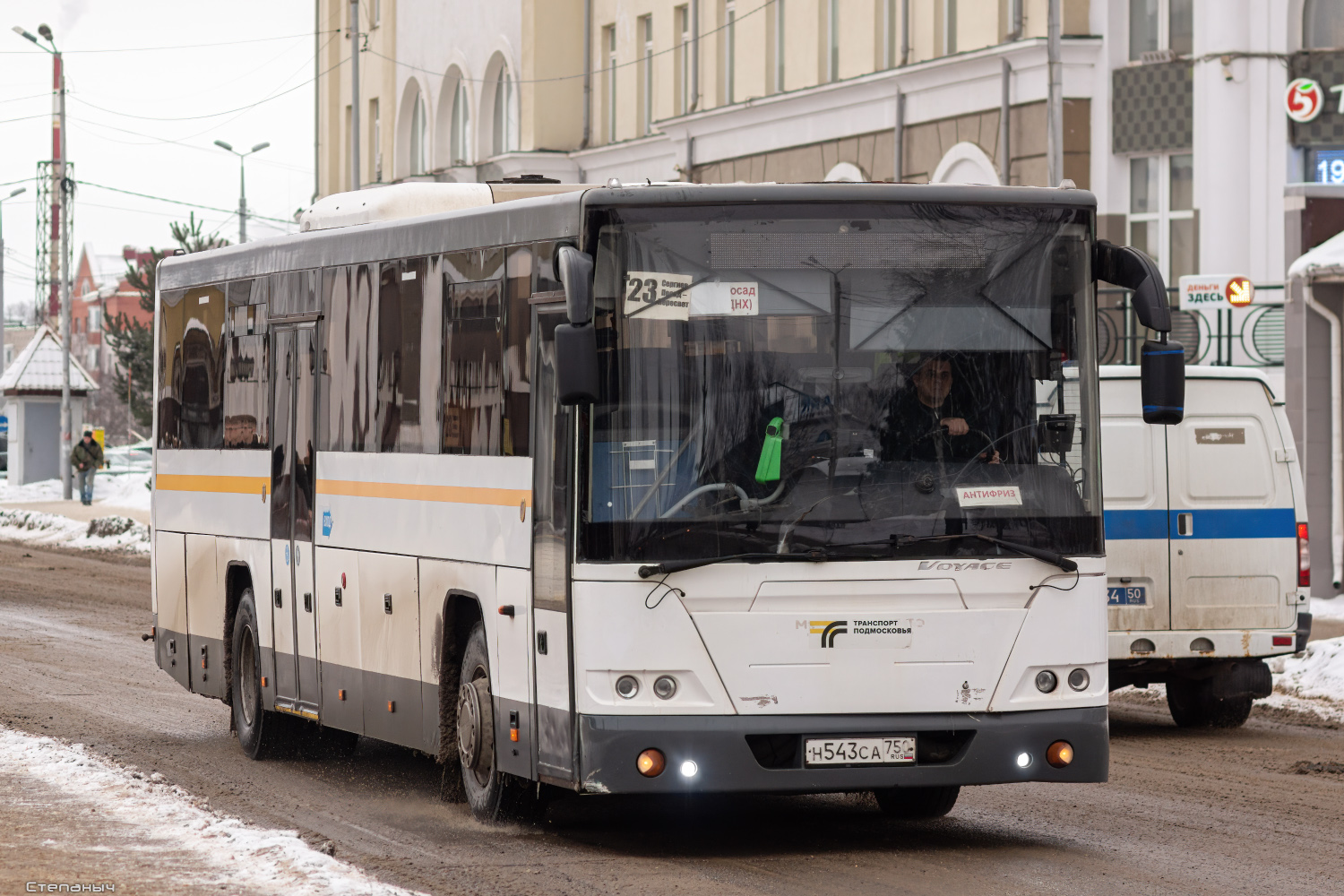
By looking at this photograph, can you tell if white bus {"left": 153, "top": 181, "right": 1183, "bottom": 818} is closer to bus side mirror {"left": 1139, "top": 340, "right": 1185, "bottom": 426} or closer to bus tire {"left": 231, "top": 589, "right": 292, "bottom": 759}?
bus side mirror {"left": 1139, "top": 340, "right": 1185, "bottom": 426}

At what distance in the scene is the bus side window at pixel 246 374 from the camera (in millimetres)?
13523

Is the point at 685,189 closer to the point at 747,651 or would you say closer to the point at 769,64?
the point at 747,651

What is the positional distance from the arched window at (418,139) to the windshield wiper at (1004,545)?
45812 millimetres

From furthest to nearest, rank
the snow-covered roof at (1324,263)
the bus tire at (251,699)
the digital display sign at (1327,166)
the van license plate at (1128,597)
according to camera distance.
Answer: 1. the digital display sign at (1327,166)
2. the snow-covered roof at (1324,263)
3. the van license plate at (1128,597)
4. the bus tire at (251,699)

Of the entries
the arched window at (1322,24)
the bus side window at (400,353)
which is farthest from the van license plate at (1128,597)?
the arched window at (1322,24)

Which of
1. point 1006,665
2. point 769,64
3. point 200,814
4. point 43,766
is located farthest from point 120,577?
point 1006,665

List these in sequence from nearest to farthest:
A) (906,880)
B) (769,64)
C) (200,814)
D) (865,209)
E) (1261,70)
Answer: (906,880) → (865,209) → (200,814) → (1261,70) → (769,64)

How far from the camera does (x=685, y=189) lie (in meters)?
Answer: 9.37

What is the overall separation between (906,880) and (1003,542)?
146cm

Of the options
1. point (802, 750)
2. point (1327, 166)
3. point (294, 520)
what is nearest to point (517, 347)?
point (802, 750)

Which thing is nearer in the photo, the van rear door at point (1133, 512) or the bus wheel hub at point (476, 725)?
the bus wheel hub at point (476, 725)

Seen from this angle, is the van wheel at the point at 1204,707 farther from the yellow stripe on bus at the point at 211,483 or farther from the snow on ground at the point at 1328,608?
the snow on ground at the point at 1328,608

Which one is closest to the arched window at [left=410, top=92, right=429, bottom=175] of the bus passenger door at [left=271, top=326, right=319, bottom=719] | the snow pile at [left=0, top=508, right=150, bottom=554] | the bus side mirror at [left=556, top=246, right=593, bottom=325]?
the snow pile at [left=0, top=508, right=150, bottom=554]

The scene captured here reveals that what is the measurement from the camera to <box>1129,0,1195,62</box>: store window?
31391 mm
